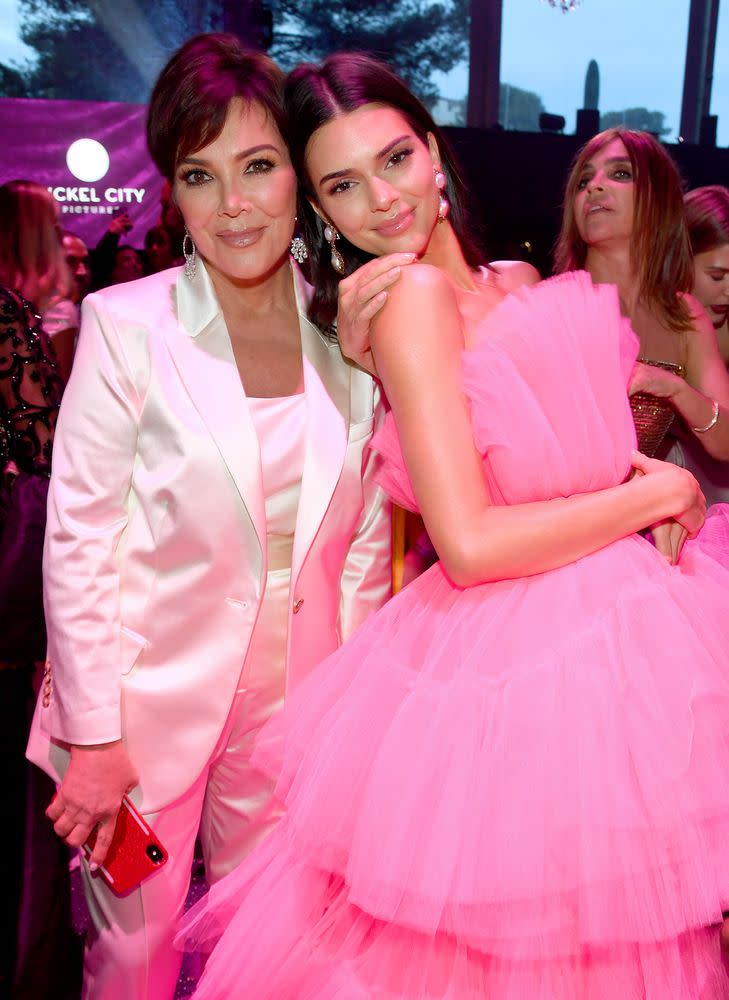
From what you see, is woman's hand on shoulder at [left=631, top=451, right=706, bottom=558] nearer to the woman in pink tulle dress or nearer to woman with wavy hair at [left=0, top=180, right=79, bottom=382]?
the woman in pink tulle dress

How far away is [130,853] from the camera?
5.65 ft

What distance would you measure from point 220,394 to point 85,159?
545 cm

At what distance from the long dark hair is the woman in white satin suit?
5cm

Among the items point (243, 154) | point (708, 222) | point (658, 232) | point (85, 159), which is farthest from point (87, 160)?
point (243, 154)

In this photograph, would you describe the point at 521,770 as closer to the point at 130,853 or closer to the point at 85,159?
the point at 130,853

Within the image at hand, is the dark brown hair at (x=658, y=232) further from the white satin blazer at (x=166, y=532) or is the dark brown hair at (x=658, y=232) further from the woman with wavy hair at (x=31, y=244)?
the woman with wavy hair at (x=31, y=244)

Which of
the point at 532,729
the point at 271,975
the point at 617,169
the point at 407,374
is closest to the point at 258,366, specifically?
the point at 407,374

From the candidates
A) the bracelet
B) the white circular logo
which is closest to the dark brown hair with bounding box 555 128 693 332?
the bracelet

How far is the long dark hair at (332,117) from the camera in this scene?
1.70 metres

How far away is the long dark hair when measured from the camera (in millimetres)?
1698

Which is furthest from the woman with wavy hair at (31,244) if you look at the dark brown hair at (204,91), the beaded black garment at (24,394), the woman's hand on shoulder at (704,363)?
the woman's hand on shoulder at (704,363)

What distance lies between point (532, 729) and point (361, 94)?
1.20 m

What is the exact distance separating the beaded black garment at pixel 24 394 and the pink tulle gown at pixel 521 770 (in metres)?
0.94

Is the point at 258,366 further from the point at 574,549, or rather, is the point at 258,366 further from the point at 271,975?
the point at 271,975
